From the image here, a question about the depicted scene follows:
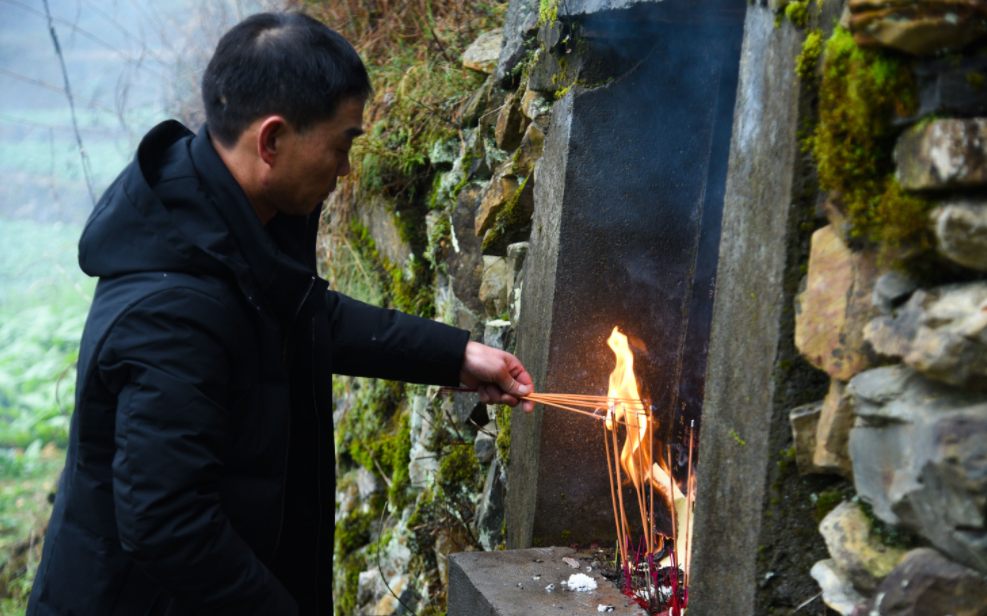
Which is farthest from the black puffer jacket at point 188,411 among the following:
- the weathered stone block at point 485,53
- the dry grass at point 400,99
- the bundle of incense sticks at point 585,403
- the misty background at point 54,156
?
the misty background at point 54,156

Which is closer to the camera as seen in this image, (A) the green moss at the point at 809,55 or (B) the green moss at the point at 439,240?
(A) the green moss at the point at 809,55

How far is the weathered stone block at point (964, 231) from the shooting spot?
0.98m

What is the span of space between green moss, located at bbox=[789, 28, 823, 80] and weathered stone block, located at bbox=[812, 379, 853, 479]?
54 centimetres

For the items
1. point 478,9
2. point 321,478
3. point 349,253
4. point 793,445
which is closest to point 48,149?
point 349,253

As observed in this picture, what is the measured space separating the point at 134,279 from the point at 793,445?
4.68 feet

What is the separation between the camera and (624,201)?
2342 mm

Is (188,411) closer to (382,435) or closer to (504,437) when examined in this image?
(504,437)

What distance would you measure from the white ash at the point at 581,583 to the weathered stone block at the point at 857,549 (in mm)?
932

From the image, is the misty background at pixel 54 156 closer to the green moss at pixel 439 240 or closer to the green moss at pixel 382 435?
the green moss at pixel 382 435

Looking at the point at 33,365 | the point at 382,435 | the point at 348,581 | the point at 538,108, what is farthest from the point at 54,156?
the point at 538,108

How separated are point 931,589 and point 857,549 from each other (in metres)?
0.13

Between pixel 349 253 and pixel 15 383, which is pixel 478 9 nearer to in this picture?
pixel 349 253

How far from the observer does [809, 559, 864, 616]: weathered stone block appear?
4.05 ft

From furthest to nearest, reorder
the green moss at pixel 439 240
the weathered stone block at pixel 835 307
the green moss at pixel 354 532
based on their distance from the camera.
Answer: the green moss at pixel 354 532 < the green moss at pixel 439 240 < the weathered stone block at pixel 835 307
